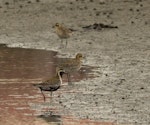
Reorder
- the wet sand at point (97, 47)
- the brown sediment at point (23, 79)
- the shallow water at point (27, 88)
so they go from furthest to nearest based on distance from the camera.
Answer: the wet sand at point (97, 47), the brown sediment at point (23, 79), the shallow water at point (27, 88)

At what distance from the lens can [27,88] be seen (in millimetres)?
14023

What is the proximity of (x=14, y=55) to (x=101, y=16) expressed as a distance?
9.47m

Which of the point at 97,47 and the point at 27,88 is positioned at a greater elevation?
the point at 97,47

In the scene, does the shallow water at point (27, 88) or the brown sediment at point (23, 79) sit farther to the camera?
the brown sediment at point (23, 79)

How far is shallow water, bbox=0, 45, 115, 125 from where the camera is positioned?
11.5 metres

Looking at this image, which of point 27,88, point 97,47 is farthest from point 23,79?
point 97,47

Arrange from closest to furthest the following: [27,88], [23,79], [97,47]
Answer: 1. [27,88]
2. [23,79]
3. [97,47]

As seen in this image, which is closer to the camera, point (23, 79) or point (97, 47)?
point (23, 79)

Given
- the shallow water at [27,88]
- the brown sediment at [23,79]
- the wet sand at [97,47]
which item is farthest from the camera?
the wet sand at [97,47]

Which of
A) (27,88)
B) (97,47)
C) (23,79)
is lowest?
(27,88)

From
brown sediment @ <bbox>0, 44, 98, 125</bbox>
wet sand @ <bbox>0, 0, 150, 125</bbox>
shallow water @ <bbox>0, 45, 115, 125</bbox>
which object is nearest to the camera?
shallow water @ <bbox>0, 45, 115, 125</bbox>

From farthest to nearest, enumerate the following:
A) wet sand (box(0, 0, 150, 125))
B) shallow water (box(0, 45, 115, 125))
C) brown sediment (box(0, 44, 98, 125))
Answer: wet sand (box(0, 0, 150, 125)) → brown sediment (box(0, 44, 98, 125)) → shallow water (box(0, 45, 115, 125))

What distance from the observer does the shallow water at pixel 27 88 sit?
11469 millimetres

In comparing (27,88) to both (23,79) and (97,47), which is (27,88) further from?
(97,47)
